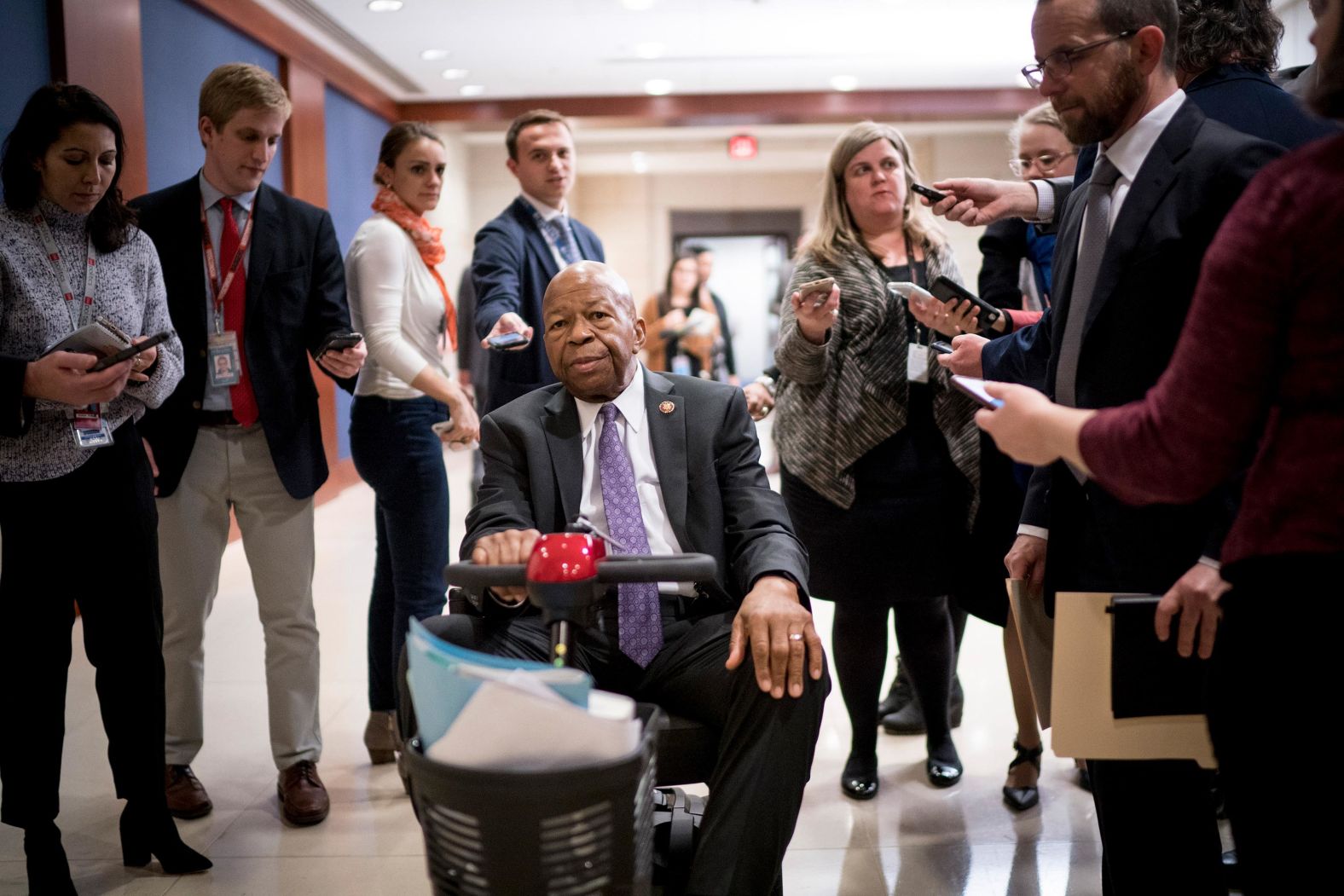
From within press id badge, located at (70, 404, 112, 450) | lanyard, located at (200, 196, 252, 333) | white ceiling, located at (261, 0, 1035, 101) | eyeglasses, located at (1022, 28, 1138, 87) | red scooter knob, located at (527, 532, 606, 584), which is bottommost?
red scooter knob, located at (527, 532, 606, 584)

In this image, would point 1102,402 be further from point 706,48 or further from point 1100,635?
point 706,48

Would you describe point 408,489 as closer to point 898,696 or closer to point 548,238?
point 548,238

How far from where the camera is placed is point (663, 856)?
193 centimetres

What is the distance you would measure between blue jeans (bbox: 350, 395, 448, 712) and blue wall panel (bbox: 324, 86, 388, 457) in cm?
503

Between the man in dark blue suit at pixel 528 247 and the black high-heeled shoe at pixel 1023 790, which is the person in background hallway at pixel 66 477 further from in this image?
the black high-heeled shoe at pixel 1023 790

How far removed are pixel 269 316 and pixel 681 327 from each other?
177 inches

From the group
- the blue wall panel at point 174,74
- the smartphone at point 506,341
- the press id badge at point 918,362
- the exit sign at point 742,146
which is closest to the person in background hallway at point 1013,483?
the press id badge at point 918,362

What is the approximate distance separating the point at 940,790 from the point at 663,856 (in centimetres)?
114

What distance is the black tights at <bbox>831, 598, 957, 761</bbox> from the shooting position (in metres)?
2.76

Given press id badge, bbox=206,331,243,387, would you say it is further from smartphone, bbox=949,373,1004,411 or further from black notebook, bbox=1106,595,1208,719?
black notebook, bbox=1106,595,1208,719

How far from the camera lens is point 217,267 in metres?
2.61

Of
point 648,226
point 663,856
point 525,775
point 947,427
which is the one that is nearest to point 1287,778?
point 525,775

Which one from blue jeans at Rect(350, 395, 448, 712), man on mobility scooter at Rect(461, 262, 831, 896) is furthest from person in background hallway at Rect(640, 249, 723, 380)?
man on mobility scooter at Rect(461, 262, 831, 896)

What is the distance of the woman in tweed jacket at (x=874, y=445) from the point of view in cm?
268
